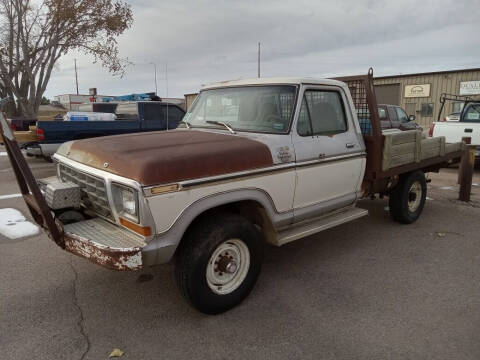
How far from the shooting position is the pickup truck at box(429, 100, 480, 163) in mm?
9711

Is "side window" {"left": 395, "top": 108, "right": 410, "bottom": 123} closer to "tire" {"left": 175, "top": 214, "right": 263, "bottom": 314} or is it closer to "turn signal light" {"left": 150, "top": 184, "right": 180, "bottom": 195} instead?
"tire" {"left": 175, "top": 214, "right": 263, "bottom": 314}

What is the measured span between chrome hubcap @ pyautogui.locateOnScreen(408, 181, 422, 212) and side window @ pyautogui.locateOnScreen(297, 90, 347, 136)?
203cm

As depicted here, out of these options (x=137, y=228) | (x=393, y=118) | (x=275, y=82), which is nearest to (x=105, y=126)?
(x=275, y=82)

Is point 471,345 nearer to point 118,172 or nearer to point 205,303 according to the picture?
point 205,303

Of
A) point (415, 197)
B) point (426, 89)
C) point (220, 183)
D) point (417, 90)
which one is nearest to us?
point (220, 183)

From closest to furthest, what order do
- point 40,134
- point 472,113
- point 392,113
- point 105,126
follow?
point 40,134
point 105,126
point 472,113
point 392,113

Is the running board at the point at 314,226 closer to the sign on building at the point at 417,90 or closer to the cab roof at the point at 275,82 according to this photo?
the cab roof at the point at 275,82

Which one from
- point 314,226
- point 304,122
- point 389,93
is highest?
point 389,93

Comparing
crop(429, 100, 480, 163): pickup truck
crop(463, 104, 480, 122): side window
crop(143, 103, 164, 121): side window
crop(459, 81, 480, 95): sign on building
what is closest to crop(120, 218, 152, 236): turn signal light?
crop(143, 103, 164, 121): side window

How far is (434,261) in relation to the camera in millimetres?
4324

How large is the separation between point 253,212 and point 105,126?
6798mm

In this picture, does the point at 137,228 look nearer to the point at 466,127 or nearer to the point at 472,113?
the point at 466,127

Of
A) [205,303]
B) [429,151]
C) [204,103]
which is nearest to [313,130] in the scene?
[204,103]

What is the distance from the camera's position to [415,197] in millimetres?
5707
